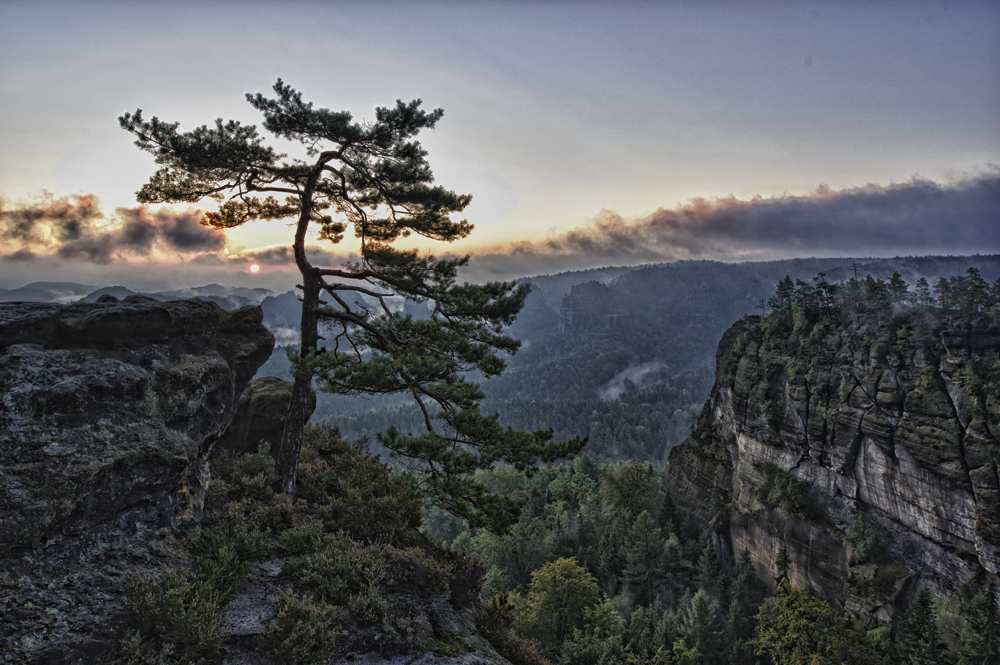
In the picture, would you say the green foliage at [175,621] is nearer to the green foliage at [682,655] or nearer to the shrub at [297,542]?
the shrub at [297,542]

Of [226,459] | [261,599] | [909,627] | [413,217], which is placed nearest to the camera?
[261,599]

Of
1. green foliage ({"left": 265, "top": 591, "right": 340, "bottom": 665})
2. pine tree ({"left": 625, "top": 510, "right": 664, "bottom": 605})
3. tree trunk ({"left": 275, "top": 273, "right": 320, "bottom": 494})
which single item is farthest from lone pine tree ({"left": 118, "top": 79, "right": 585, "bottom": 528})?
pine tree ({"left": 625, "top": 510, "right": 664, "bottom": 605})

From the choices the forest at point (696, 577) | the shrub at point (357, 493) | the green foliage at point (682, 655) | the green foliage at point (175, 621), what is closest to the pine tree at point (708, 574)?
the forest at point (696, 577)

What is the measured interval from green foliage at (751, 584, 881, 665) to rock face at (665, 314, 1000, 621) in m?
10.5

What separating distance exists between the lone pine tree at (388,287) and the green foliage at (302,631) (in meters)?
3.41

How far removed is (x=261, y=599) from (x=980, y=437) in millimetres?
48375

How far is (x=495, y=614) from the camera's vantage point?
11.9m

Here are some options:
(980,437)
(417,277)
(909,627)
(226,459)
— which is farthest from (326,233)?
(980,437)

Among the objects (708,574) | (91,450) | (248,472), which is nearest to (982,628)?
(708,574)

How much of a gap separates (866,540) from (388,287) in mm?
48972

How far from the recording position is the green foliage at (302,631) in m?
7.69

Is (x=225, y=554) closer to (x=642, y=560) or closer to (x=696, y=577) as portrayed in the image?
(x=642, y=560)

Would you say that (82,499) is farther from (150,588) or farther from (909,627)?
(909,627)

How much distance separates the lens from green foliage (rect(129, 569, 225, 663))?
7.36m
